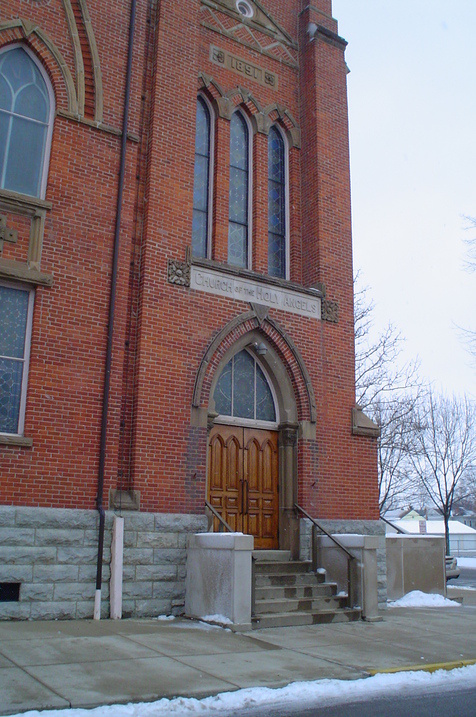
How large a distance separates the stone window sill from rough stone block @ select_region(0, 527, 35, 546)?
1164 millimetres

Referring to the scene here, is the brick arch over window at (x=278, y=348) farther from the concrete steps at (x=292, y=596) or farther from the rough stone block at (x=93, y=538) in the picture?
the rough stone block at (x=93, y=538)

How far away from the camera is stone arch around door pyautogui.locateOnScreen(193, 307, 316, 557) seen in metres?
12.7

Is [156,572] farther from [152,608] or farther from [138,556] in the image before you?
A: [152,608]

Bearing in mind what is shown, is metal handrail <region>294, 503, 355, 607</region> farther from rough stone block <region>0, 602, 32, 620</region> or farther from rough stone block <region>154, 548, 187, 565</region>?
rough stone block <region>0, 602, 32, 620</region>

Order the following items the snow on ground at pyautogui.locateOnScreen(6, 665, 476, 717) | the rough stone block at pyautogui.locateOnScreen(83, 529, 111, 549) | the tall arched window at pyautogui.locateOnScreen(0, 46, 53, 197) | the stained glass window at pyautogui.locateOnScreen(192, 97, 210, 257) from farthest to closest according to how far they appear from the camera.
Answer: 1. the stained glass window at pyautogui.locateOnScreen(192, 97, 210, 257)
2. the tall arched window at pyautogui.locateOnScreen(0, 46, 53, 197)
3. the rough stone block at pyautogui.locateOnScreen(83, 529, 111, 549)
4. the snow on ground at pyautogui.locateOnScreen(6, 665, 476, 717)

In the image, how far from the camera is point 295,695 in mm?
6332

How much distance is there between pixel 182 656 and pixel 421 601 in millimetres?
8297

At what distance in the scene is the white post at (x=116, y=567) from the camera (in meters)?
10.2

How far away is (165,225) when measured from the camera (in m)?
12.3

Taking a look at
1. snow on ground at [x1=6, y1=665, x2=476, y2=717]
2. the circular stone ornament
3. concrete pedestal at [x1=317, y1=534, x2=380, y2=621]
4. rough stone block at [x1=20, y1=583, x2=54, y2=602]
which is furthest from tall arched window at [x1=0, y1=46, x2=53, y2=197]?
snow on ground at [x1=6, y1=665, x2=476, y2=717]

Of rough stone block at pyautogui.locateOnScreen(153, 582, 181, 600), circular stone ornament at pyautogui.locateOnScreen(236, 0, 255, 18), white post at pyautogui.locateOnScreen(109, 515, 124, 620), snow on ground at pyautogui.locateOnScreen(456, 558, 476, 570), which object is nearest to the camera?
white post at pyautogui.locateOnScreen(109, 515, 124, 620)

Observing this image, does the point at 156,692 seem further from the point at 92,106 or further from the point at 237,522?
the point at 92,106

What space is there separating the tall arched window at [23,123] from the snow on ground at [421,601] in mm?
10375

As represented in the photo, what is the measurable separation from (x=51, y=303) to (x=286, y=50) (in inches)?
348
